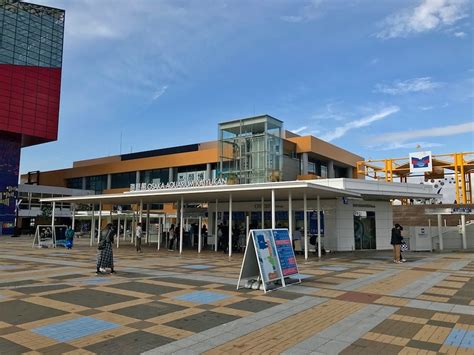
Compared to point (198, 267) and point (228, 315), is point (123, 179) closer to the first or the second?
point (198, 267)

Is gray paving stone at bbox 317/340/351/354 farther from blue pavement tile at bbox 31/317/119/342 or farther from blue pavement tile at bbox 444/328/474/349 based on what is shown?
blue pavement tile at bbox 31/317/119/342

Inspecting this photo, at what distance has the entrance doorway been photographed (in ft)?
76.2

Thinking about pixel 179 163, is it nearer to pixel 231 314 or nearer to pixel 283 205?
pixel 283 205

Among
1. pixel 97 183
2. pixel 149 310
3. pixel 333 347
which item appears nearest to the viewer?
pixel 333 347

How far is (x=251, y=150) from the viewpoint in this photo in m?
35.4

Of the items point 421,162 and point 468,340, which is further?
point 421,162

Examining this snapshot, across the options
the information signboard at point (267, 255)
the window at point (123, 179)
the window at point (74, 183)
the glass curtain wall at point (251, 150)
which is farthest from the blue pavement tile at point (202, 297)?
the window at point (74, 183)

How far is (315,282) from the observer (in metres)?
10.3

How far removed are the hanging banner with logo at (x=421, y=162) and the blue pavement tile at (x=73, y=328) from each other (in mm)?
43086

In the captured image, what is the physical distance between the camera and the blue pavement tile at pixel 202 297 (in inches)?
307

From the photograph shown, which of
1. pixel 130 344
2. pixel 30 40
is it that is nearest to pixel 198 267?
pixel 130 344

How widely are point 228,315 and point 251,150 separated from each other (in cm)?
2923

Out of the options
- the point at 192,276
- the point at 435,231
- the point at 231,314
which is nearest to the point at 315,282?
the point at 192,276

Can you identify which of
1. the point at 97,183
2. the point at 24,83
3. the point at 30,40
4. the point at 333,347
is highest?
the point at 30,40
